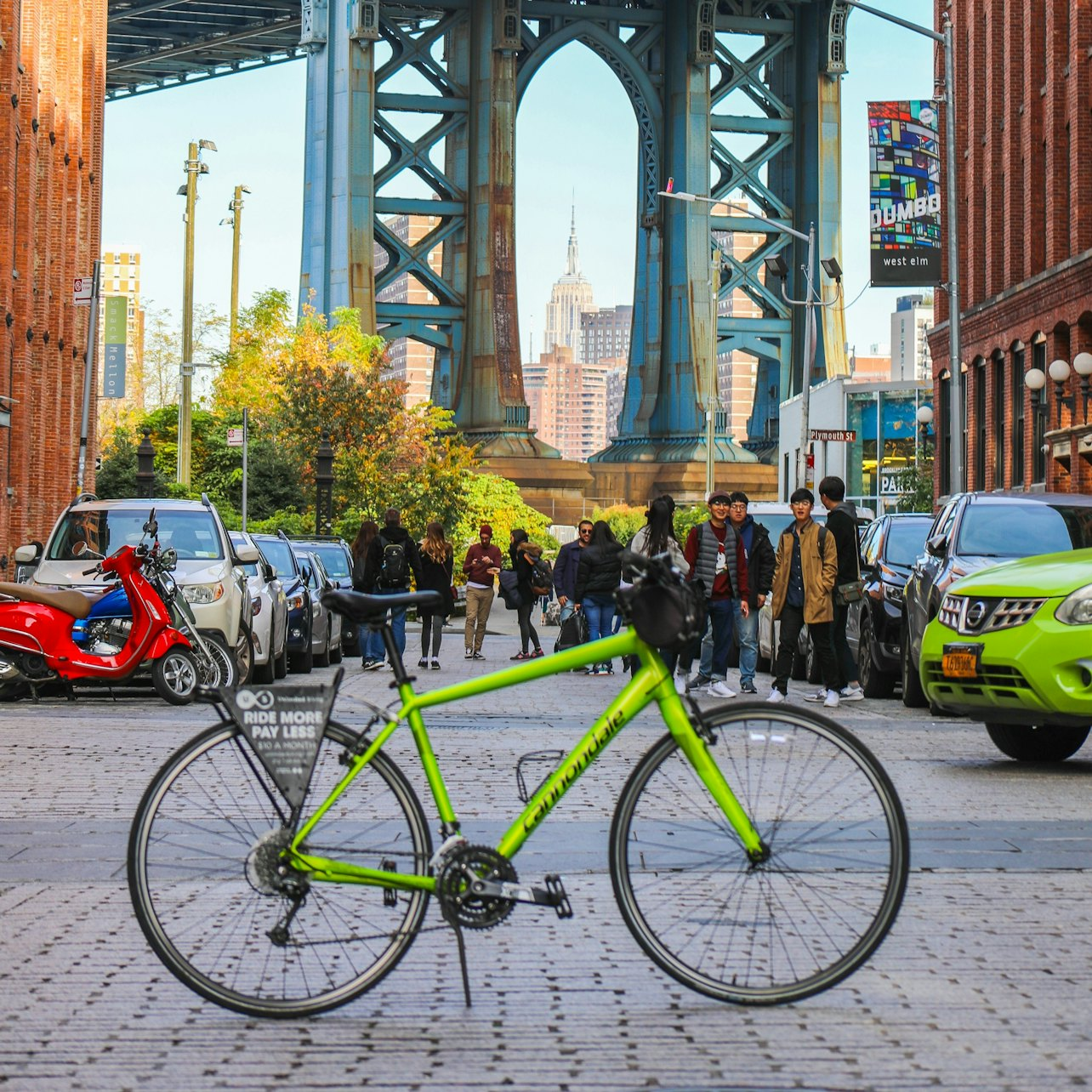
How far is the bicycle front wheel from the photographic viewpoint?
547 centimetres

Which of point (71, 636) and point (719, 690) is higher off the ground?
point (71, 636)

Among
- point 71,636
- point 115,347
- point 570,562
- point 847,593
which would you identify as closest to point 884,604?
point 847,593

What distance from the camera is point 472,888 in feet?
17.5

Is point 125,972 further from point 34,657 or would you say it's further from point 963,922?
point 34,657

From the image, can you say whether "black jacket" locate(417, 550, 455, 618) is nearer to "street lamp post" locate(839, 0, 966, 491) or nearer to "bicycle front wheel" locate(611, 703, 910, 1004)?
"street lamp post" locate(839, 0, 966, 491)

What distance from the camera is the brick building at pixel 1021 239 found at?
39.2 m

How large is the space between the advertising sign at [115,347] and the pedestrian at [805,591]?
40.2 meters

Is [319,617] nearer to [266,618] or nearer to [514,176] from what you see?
[266,618]

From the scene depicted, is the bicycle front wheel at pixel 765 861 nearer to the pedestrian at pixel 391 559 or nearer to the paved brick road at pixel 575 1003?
the paved brick road at pixel 575 1003

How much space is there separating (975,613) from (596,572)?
10.7 metres

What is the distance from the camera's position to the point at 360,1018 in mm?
5504

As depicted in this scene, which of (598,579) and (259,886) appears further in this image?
(598,579)

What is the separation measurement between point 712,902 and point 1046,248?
38.5 m

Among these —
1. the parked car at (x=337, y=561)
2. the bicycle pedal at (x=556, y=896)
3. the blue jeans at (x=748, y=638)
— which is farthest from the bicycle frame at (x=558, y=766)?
the parked car at (x=337, y=561)
